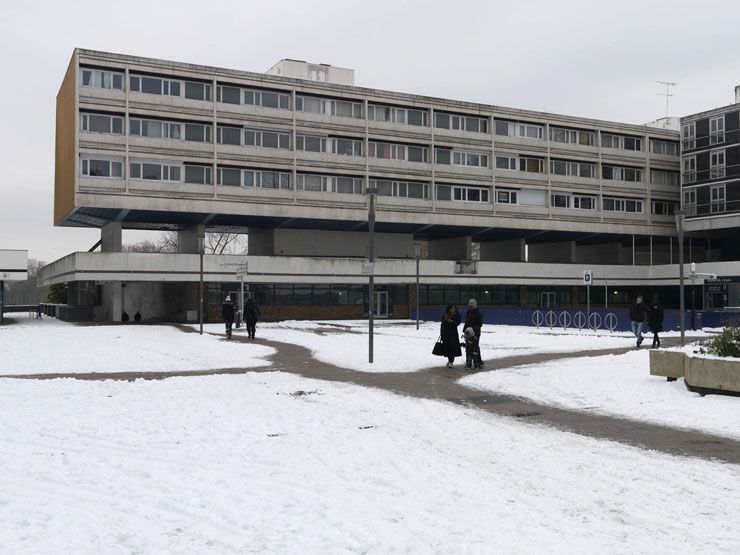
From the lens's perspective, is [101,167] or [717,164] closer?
[101,167]

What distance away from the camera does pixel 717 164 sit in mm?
64312

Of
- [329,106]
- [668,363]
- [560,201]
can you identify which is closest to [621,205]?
[560,201]

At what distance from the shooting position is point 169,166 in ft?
166

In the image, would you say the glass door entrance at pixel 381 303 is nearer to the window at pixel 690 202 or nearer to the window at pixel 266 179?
the window at pixel 266 179

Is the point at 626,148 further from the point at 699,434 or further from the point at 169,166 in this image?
the point at 699,434

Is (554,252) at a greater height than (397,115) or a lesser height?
lesser

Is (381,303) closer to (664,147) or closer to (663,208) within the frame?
(663,208)

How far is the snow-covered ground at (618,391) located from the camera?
11.2 meters

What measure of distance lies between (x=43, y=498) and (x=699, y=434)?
8.08 metres

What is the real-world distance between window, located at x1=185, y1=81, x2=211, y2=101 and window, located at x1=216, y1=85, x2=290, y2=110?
693 mm

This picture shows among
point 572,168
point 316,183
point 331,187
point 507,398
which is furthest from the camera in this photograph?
point 572,168

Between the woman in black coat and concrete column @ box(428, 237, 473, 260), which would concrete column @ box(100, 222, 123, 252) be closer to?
concrete column @ box(428, 237, 473, 260)

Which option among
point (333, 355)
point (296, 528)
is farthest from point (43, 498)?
point (333, 355)

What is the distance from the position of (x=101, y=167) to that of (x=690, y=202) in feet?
166
